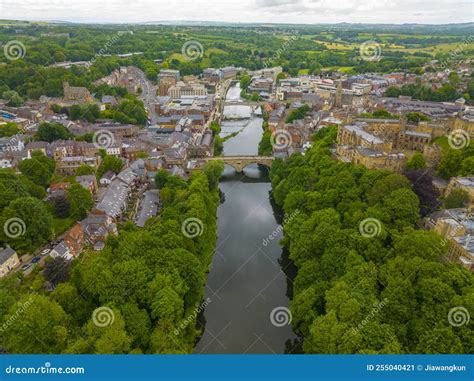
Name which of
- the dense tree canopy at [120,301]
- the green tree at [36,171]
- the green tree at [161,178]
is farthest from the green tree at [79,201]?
the dense tree canopy at [120,301]

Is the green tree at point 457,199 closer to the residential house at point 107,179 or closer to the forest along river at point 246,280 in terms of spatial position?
the forest along river at point 246,280

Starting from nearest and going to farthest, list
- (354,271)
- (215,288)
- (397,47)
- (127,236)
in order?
(354,271) → (127,236) → (215,288) → (397,47)

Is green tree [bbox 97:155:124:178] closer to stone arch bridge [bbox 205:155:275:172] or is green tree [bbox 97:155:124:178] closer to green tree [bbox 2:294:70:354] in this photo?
stone arch bridge [bbox 205:155:275:172]

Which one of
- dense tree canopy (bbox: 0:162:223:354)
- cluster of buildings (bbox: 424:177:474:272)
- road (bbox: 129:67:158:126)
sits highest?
cluster of buildings (bbox: 424:177:474:272)

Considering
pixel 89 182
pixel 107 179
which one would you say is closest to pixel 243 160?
pixel 107 179

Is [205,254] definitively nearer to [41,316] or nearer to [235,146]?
[41,316]

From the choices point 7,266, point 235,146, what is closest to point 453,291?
point 7,266

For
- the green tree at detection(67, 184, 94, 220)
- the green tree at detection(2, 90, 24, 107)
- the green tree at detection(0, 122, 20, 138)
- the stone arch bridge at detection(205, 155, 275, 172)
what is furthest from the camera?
the green tree at detection(2, 90, 24, 107)

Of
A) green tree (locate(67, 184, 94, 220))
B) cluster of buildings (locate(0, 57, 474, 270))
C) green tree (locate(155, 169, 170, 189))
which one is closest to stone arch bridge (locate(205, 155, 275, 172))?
cluster of buildings (locate(0, 57, 474, 270))
